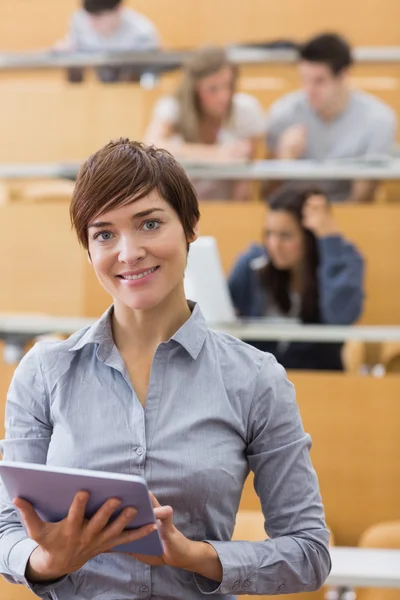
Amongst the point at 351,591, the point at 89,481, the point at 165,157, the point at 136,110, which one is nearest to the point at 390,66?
the point at 136,110

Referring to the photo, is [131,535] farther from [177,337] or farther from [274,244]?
[274,244]

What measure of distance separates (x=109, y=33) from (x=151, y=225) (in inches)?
69.1

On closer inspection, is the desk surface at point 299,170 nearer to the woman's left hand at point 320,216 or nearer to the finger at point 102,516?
the woman's left hand at point 320,216

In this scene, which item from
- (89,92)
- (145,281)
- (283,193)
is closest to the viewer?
(145,281)

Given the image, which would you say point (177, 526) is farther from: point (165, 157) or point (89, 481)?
point (165, 157)

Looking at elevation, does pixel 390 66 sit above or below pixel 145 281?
above

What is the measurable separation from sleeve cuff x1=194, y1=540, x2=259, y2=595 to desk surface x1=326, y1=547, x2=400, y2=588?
0.97 ft

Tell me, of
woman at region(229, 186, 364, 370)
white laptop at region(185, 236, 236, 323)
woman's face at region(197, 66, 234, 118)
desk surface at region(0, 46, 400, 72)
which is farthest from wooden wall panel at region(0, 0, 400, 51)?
white laptop at region(185, 236, 236, 323)

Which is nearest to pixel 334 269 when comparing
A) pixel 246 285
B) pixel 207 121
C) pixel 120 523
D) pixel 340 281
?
pixel 340 281

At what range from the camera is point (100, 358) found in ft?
2.01

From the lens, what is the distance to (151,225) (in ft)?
1.96

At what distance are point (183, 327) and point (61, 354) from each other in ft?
0.28

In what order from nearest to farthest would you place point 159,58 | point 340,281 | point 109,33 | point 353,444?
point 353,444 → point 340,281 → point 159,58 → point 109,33

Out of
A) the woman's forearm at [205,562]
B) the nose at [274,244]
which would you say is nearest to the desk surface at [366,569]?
the woman's forearm at [205,562]
